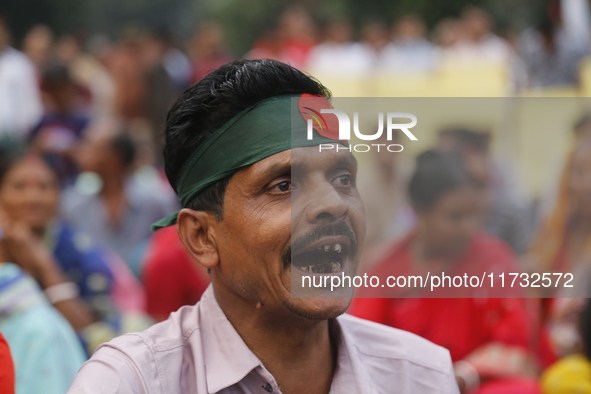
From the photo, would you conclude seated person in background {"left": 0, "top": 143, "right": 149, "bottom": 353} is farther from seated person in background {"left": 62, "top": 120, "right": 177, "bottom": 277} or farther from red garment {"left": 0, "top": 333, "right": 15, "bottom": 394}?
red garment {"left": 0, "top": 333, "right": 15, "bottom": 394}

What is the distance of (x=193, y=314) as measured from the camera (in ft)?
6.79

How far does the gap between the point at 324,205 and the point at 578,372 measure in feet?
5.33

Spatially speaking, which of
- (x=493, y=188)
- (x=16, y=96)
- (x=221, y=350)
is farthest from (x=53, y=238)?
(x=16, y=96)

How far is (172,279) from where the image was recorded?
4391 mm

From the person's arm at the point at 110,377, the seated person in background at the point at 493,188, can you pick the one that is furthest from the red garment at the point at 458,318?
the person's arm at the point at 110,377

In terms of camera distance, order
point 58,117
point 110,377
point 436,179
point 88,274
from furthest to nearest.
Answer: point 58,117, point 88,274, point 436,179, point 110,377

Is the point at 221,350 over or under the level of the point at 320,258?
under

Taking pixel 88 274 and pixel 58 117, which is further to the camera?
pixel 58 117

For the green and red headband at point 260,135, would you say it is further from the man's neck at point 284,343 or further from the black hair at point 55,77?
the black hair at point 55,77

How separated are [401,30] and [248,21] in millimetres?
16019

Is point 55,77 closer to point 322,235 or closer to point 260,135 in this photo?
point 260,135

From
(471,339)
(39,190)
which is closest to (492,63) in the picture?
(471,339)

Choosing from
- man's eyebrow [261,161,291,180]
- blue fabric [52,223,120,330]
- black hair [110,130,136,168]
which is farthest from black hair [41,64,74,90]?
man's eyebrow [261,161,291,180]

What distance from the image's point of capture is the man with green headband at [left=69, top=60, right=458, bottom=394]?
188 centimetres
